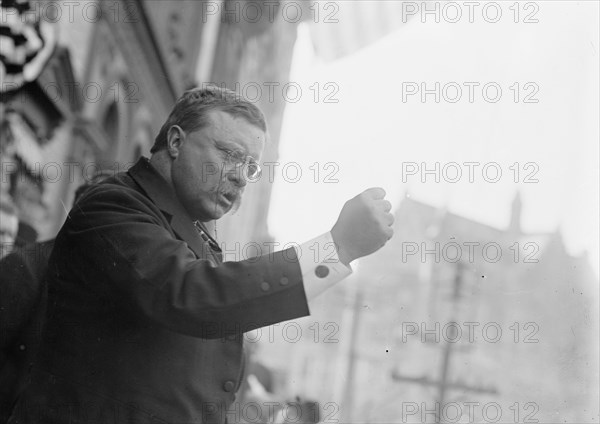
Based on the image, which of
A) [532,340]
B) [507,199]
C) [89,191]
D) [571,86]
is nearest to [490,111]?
[571,86]

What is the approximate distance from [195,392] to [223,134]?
1.50 ft

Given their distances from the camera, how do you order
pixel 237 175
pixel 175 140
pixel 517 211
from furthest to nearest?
1. pixel 517 211
2. pixel 175 140
3. pixel 237 175

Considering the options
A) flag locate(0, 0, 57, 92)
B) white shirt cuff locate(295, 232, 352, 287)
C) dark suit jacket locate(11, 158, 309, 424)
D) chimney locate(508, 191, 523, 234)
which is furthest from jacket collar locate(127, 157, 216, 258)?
flag locate(0, 0, 57, 92)

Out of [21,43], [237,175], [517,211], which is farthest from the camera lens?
[21,43]

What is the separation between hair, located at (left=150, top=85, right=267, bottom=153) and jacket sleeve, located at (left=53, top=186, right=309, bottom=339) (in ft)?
0.68

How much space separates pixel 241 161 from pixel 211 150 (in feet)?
0.20

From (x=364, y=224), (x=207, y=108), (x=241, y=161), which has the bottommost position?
(x=364, y=224)

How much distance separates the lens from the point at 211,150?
5.41ft

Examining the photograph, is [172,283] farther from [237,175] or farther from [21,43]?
[21,43]

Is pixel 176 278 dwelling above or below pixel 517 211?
below

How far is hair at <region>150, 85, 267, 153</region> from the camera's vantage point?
1677 millimetres

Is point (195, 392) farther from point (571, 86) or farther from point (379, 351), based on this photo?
point (571, 86)

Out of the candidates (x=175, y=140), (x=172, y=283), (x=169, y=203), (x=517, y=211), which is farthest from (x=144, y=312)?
(x=517, y=211)

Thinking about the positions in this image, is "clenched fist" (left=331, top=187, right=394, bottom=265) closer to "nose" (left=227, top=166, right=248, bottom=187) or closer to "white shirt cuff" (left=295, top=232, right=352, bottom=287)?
"white shirt cuff" (left=295, top=232, right=352, bottom=287)
